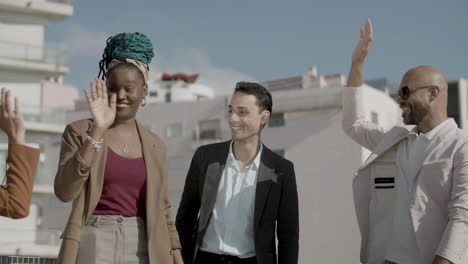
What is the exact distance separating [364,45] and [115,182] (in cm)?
232

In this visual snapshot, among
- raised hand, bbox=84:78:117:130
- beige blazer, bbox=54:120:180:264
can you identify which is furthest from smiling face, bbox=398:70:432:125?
raised hand, bbox=84:78:117:130

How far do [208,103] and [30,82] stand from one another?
915 inches

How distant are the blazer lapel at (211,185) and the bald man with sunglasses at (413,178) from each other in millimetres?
990

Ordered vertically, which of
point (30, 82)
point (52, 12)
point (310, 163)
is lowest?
point (310, 163)

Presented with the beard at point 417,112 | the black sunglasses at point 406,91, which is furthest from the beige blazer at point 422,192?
the black sunglasses at point 406,91

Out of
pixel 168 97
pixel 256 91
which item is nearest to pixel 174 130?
pixel 168 97

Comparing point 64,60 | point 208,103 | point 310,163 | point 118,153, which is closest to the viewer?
point 118,153

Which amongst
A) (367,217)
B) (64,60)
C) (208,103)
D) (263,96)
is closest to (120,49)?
(263,96)

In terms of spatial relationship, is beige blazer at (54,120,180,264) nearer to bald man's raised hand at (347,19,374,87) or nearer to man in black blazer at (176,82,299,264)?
man in black blazer at (176,82,299,264)

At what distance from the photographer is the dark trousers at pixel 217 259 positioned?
17.5 feet

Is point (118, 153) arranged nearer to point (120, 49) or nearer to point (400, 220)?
point (120, 49)

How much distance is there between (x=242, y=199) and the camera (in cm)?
550

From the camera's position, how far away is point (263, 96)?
573cm

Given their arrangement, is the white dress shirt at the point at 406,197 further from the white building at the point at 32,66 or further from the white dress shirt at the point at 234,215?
the white building at the point at 32,66
